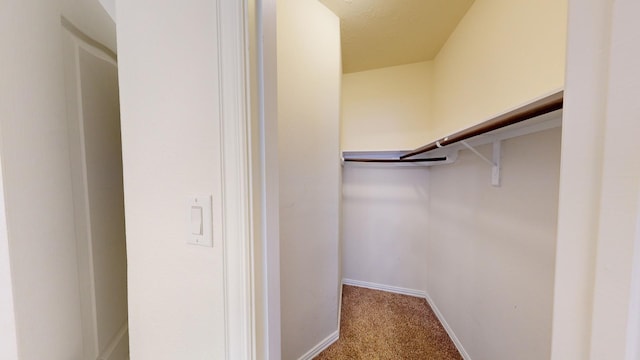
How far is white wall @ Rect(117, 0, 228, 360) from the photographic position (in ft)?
1.71

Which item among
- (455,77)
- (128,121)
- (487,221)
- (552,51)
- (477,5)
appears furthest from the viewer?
(455,77)

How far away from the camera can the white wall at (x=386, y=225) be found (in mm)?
2312

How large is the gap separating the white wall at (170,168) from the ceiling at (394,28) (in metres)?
1.36

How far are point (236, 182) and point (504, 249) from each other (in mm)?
1370

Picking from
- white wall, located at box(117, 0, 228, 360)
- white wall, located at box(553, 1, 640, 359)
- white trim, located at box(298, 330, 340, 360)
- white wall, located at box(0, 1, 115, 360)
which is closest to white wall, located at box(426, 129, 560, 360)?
white wall, located at box(553, 1, 640, 359)

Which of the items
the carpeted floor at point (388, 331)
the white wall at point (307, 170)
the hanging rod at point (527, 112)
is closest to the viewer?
the hanging rod at point (527, 112)

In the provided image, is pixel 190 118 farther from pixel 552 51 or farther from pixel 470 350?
pixel 470 350

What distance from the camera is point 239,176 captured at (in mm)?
495

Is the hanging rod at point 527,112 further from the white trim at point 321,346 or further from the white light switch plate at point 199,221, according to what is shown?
the white trim at point 321,346

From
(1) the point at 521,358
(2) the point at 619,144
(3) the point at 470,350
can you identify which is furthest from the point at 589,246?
(3) the point at 470,350

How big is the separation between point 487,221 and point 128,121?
1.70m

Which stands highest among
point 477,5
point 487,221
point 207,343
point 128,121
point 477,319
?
point 477,5

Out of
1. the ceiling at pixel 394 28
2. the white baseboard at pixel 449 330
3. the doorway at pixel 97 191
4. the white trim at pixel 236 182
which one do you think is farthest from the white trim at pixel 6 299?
the white baseboard at pixel 449 330

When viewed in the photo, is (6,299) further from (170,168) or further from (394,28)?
(394,28)
